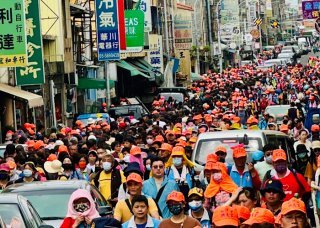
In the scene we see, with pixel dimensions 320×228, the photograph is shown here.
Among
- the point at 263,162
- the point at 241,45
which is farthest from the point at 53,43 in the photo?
the point at 241,45

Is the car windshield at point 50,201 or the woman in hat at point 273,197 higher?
the woman in hat at point 273,197

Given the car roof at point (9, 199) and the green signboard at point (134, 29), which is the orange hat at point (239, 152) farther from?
the green signboard at point (134, 29)

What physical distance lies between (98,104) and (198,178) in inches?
1521

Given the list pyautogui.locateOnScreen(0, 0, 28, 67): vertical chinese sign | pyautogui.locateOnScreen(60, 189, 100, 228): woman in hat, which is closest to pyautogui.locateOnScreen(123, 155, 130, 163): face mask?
pyautogui.locateOnScreen(60, 189, 100, 228): woman in hat

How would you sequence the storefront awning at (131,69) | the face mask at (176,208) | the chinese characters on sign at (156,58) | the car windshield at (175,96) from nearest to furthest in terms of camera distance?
the face mask at (176,208) → the car windshield at (175,96) → the storefront awning at (131,69) → the chinese characters on sign at (156,58)

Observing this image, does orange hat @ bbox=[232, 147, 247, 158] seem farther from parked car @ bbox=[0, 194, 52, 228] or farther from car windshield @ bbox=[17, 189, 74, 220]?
parked car @ bbox=[0, 194, 52, 228]

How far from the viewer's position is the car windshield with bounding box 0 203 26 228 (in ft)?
38.4

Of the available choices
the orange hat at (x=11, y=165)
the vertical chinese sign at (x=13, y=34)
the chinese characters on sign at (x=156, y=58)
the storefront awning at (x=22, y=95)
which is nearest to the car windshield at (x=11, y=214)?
the orange hat at (x=11, y=165)

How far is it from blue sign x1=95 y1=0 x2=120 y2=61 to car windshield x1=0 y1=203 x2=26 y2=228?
33999mm

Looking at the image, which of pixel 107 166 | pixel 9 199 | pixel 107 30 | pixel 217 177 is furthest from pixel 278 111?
pixel 9 199

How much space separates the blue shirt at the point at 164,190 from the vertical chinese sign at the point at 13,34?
15236 mm

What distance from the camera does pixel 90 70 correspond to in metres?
54.9

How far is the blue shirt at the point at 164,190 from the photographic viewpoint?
13.9 metres

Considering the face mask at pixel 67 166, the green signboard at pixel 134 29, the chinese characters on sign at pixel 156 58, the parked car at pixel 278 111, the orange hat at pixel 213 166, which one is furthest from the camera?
the chinese characters on sign at pixel 156 58
